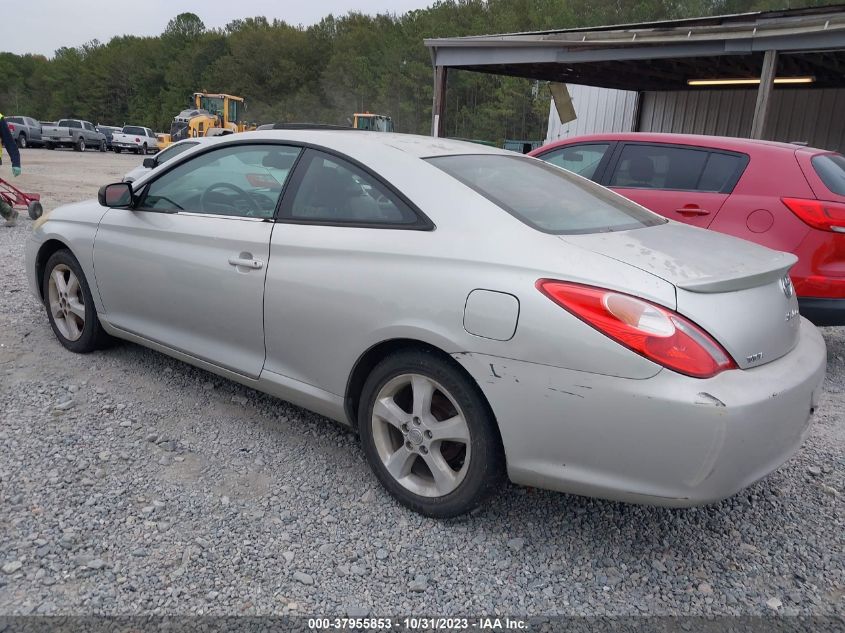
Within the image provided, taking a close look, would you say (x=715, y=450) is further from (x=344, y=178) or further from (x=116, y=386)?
(x=116, y=386)

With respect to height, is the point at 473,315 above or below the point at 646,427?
above

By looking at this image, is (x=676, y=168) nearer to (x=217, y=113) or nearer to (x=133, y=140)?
(x=217, y=113)

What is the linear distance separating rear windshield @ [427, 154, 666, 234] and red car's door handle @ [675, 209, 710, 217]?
194 centimetres

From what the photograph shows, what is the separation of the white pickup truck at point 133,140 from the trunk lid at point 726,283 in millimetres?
42474

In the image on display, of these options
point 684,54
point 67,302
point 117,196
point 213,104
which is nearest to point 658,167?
point 117,196

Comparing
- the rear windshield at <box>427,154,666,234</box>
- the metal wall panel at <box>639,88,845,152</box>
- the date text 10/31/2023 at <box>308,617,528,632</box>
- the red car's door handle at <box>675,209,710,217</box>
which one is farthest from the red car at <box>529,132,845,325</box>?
the metal wall panel at <box>639,88,845,152</box>

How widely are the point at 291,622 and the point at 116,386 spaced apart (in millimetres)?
2240

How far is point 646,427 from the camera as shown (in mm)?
2090

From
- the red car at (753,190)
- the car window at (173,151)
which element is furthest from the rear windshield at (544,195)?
the car window at (173,151)

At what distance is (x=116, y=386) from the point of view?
382 centimetres

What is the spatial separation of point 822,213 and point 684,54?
7.06m

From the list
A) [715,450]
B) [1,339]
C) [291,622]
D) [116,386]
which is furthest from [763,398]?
[1,339]

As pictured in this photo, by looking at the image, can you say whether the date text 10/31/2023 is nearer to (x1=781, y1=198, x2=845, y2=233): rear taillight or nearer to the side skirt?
the side skirt

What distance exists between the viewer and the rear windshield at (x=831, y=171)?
178 inches
